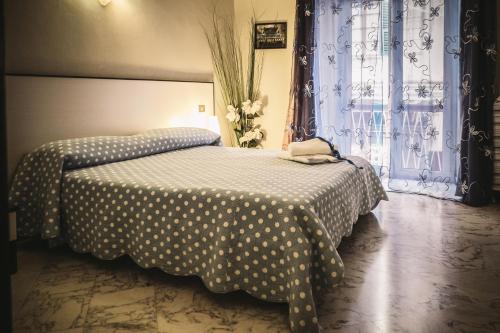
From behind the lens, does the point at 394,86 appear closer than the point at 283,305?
No

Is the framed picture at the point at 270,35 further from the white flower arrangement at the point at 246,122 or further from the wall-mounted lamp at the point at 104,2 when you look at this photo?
the wall-mounted lamp at the point at 104,2

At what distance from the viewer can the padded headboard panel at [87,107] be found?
9.09 ft

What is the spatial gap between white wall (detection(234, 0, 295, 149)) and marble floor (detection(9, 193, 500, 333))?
7.21 feet

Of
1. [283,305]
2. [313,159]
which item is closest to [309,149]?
[313,159]

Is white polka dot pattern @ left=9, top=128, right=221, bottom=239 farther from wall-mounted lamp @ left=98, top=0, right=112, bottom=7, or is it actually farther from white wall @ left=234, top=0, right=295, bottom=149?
white wall @ left=234, top=0, right=295, bottom=149

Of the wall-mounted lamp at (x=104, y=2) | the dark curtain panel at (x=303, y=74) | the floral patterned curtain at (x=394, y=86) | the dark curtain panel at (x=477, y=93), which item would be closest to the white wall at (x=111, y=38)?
the wall-mounted lamp at (x=104, y=2)

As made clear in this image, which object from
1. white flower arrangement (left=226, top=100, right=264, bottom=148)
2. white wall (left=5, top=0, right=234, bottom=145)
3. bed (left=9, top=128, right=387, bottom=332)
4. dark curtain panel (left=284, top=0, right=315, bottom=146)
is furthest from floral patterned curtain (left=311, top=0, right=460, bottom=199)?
white wall (left=5, top=0, right=234, bottom=145)

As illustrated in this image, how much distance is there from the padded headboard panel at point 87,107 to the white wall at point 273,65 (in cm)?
89

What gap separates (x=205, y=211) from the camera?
2006 millimetres

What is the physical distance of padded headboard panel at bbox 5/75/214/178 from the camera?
9.09 ft

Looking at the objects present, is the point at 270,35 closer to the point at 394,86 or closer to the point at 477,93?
the point at 394,86

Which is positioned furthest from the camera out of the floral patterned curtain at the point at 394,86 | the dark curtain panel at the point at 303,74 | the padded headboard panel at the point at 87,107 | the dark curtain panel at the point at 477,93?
the dark curtain panel at the point at 303,74

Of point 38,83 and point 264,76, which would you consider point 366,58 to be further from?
point 38,83

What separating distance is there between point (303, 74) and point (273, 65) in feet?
1.43
